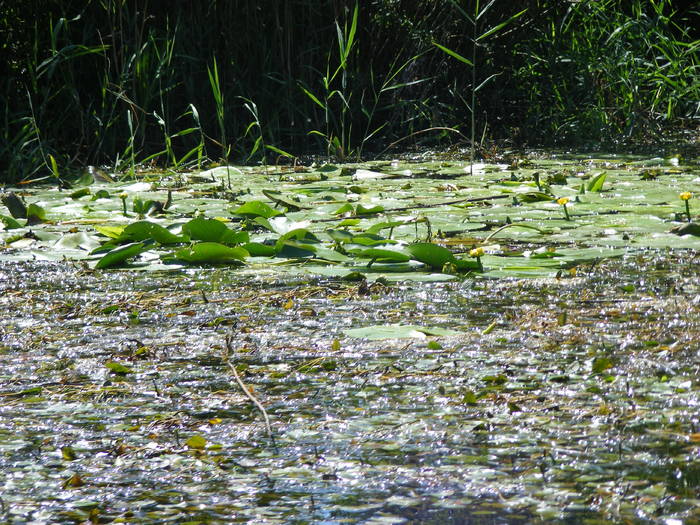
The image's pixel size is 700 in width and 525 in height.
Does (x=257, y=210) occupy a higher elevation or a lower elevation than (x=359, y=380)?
higher

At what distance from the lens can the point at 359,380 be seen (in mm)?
1621

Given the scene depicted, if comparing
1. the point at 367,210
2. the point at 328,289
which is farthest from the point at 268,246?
the point at 367,210

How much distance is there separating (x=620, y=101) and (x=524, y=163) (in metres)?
1.28

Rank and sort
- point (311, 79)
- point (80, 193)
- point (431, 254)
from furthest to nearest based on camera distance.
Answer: point (311, 79), point (80, 193), point (431, 254)

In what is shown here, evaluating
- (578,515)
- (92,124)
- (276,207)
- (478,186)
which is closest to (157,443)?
(578,515)

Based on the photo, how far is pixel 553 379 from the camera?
1569 mm

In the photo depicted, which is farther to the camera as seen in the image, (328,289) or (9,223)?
(9,223)

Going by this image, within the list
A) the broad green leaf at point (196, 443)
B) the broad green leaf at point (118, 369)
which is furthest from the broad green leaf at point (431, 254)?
the broad green leaf at point (196, 443)

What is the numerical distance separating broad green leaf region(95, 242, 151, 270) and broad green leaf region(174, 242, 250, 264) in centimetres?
11

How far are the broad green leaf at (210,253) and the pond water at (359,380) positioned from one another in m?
0.03

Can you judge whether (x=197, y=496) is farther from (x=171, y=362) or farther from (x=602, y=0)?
(x=602, y=0)

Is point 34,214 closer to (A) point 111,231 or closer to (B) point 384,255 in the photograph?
(A) point 111,231

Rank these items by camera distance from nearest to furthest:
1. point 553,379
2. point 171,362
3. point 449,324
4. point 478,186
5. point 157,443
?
point 157,443 → point 553,379 → point 171,362 → point 449,324 → point 478,186

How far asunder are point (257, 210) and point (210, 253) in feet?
1.94
